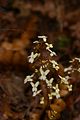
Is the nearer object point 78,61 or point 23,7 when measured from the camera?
point 78,61

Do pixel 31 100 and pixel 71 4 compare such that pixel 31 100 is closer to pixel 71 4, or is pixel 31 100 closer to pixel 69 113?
pixel 69 113

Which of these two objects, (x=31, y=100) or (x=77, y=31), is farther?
(x=77, y=31)

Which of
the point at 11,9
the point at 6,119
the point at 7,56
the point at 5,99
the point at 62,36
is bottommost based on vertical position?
the point at 6,119

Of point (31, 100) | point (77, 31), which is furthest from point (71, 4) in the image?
point (31, 100)

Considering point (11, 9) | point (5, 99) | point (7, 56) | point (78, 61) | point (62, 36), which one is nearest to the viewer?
point (78, 61)

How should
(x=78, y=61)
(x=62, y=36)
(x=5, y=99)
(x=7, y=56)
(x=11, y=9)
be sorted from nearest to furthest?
1. (x=78, y=61)
2. (x=5, y=99)
3. (x=7, y=56)
4. (x=62, y=36)
5. (x=11, y=9)

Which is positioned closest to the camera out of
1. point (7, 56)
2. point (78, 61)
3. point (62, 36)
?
point (78, 61)

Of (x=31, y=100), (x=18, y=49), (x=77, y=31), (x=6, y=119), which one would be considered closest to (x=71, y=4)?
(x=77, y=31)

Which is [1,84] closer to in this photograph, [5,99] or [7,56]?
[5,99]

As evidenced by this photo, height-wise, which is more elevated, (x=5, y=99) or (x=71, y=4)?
(x=71, y=4)
